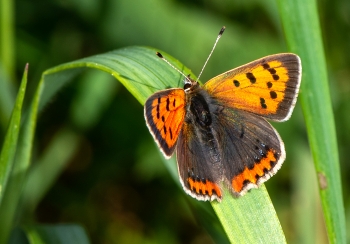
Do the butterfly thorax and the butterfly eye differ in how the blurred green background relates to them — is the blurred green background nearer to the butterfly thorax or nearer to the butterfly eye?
the butterfly thorax

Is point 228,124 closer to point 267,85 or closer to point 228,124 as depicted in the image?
point 228,124

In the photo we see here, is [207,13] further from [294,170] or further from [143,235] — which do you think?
[143,235]

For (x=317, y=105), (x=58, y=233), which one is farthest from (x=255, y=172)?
(x=58, y=233)

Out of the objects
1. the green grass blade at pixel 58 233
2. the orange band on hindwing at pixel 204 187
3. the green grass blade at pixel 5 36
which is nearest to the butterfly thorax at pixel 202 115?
the orange band on hindwing at pixel 204 187

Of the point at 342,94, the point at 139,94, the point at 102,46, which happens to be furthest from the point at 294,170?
the point at 139,94

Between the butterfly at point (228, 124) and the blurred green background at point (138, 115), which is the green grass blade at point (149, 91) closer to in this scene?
the butterfly at point (228, 124)
